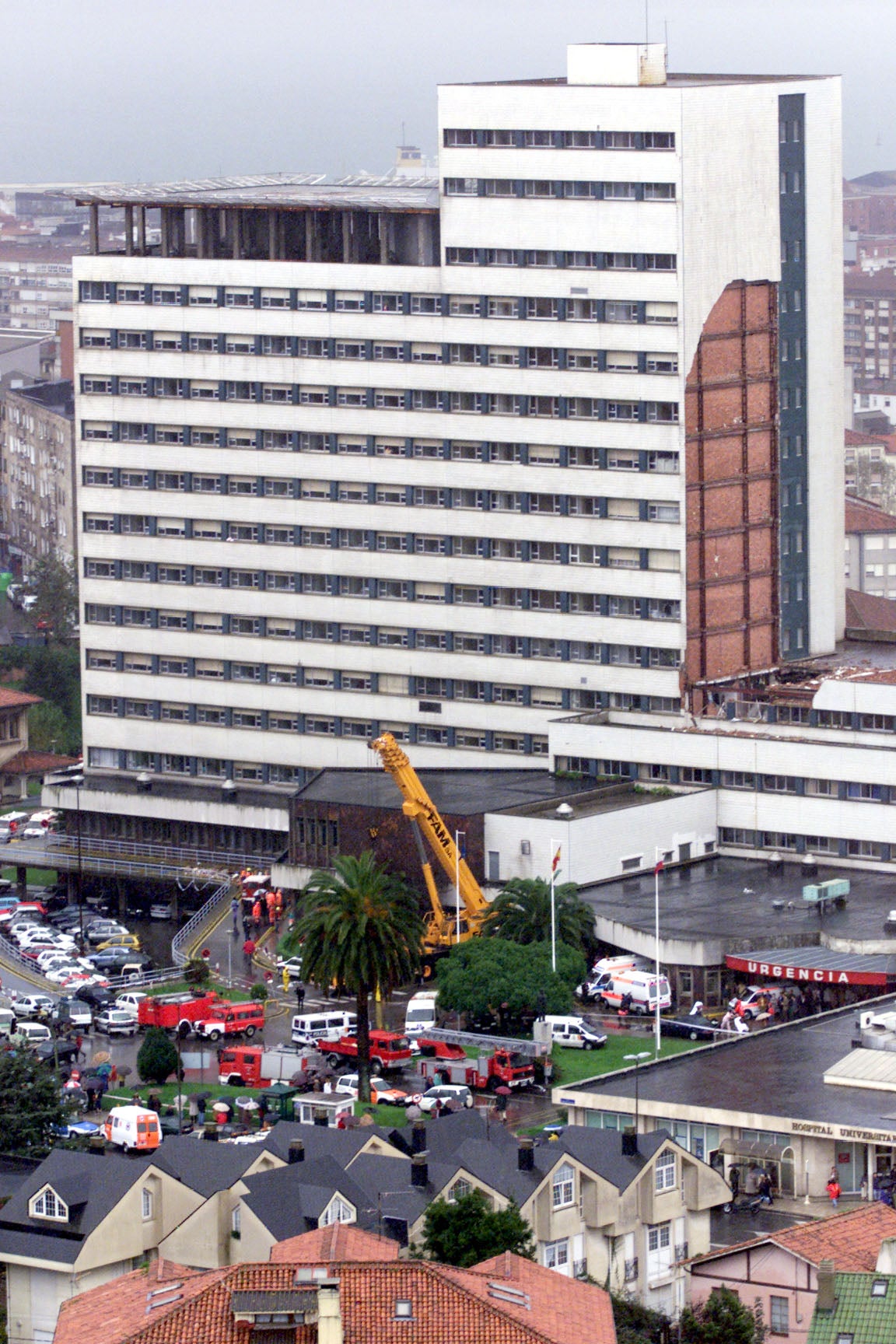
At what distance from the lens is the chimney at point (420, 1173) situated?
93688 mm

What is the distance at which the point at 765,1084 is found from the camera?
115m

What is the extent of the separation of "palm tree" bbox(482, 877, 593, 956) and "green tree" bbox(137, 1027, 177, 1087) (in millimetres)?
17458

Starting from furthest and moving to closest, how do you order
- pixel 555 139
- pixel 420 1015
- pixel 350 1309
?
pixel 555 139, pixel 420 1015, pixel 350 1309

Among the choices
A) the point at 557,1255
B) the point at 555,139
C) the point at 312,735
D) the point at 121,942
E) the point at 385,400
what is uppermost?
the point at 555,139

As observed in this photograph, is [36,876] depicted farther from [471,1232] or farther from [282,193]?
[471,1232]

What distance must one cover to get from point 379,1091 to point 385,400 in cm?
A: 4933

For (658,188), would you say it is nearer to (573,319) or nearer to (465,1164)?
(573,319)

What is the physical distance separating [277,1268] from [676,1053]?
5349 centimetres

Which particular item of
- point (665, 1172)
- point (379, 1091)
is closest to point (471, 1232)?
point (665, 1172)

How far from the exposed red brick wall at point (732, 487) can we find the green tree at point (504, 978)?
25.8 m

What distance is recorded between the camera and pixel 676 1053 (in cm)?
12581

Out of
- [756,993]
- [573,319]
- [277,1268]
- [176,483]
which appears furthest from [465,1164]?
[176,483]

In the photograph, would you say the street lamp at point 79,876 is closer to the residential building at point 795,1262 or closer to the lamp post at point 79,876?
the lamp post at point 79,876

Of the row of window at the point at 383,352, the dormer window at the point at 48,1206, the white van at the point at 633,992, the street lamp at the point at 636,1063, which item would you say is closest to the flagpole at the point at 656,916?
the white van at the point at 633,992
